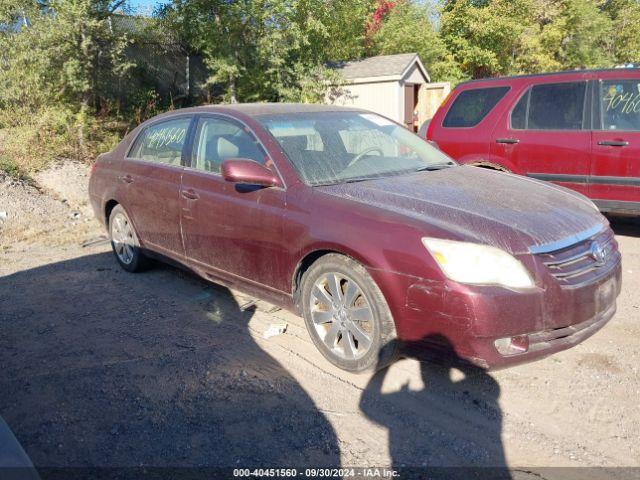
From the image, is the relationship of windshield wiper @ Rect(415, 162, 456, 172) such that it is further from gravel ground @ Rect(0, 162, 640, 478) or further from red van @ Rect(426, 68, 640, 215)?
red van @ Rect(426, 68, 640, 215)

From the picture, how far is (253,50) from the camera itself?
15.6 meters

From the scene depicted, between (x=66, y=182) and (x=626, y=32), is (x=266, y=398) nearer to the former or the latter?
(x=66, y=182)

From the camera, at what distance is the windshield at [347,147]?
156 inches

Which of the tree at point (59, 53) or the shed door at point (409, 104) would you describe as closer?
the tree at point (59, 53)

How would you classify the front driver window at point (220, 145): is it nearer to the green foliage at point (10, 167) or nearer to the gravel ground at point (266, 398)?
the gravel ground at point (266, 398)

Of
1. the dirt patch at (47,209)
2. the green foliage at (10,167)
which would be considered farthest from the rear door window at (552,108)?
the green foliage at (10,167)

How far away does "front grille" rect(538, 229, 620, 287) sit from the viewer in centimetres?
306

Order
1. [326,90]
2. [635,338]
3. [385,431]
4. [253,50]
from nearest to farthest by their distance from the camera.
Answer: [385,431], [635,338], [253,50], [326,90]

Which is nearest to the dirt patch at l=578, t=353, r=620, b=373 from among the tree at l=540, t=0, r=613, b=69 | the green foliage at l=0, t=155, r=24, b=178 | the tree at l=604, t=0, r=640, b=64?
the green foliage at l=0, t=155, r=24, b=178

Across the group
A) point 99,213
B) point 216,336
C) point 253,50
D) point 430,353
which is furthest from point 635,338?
point 253,50

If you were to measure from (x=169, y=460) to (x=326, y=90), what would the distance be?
16.3m

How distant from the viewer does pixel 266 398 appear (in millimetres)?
3316

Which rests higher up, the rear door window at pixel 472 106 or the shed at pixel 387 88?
the shed at pixel 387 88

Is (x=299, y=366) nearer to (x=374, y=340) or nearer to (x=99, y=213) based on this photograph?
(x=374, y=340)
